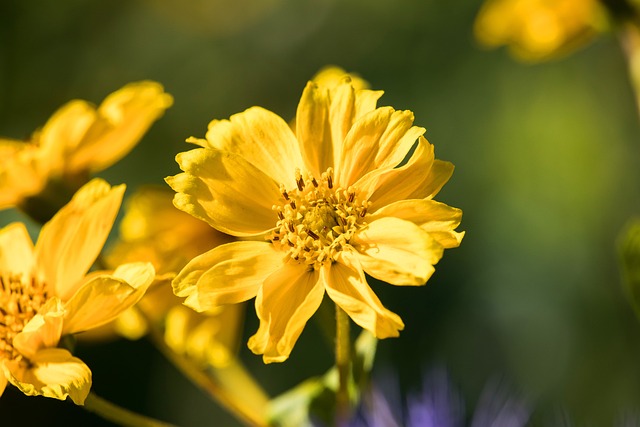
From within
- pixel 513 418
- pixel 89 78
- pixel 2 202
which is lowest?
pixel 89 78

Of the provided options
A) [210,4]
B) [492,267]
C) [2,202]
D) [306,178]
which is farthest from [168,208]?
[210,4]

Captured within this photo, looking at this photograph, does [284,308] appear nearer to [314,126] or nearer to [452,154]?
[314,126]

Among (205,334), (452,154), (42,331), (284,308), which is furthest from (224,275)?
(452,154)

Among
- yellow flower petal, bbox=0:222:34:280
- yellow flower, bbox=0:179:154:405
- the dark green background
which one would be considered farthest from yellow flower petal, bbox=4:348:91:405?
the dark green background

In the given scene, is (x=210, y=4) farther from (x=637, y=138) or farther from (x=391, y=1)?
(x=637, y=138)

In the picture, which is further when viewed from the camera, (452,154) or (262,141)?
(452,154)

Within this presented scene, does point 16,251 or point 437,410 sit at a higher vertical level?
point 16,251
